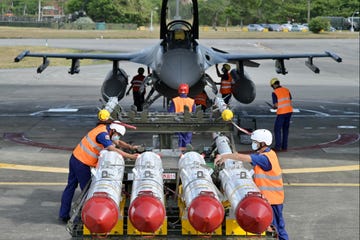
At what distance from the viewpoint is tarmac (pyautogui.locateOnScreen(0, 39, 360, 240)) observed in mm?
12664

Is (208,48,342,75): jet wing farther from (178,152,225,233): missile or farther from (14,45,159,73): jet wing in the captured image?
(178,152,225,233): missile

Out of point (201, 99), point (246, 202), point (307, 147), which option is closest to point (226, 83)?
point (201, 99)

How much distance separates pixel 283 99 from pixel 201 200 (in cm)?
1272

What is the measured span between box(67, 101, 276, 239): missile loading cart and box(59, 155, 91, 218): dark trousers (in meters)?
Result: 2.11

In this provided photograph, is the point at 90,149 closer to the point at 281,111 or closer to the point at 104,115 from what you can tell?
the point at 104,115

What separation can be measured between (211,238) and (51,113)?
65.6ft

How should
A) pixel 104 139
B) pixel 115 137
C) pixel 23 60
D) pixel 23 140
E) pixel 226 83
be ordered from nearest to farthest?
pixel 115 137
pixel 104 139
pixel 23 140
pixel 226 83
pixel 23 60

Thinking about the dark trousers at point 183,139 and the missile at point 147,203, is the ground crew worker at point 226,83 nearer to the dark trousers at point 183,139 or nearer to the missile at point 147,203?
the dark trousers at point 183,139

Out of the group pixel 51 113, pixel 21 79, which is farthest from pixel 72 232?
pixel 21 79

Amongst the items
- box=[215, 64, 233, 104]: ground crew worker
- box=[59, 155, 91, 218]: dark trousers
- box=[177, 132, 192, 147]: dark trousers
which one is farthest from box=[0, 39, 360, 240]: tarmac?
box=[177, 132, 192, 147]: dark trousers

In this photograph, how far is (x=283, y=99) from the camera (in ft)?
63.8

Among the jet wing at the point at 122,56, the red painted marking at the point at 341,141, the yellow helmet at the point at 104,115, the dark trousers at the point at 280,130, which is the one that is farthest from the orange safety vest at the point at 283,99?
the yellow helmet at the point at 104,115

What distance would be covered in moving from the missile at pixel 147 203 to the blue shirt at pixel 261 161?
1.53 meters

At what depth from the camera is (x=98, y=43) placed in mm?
65062
